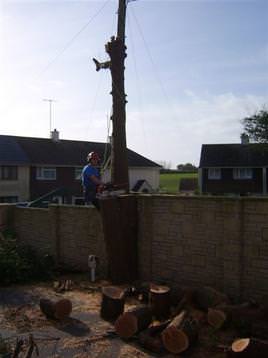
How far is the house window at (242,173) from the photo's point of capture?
4884cm

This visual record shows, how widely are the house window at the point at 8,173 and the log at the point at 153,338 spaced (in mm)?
34862

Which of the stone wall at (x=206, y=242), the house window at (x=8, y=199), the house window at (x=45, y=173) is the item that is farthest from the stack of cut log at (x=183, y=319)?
the house window at (x=45, y=173)

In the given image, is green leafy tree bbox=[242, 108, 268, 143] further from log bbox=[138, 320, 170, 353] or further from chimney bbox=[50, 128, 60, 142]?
log bbox=[138, 320, 170, 353]

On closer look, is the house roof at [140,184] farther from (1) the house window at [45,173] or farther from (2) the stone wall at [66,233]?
(2) the stone wall at [66,233]

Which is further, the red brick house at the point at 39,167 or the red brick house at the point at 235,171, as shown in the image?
the red brick house at the point at 235,171

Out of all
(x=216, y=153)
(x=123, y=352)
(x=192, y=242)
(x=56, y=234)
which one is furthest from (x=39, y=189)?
(x=123, y=352)

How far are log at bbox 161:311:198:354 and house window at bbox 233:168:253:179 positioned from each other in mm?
43202

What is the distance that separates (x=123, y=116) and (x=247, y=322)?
6.73m

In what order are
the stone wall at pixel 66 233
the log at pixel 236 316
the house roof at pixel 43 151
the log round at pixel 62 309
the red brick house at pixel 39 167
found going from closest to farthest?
the log at pixel 236 316 → the log round at pixel 62 309 → the stone wall at pixel 66 233 → the red brick house at pixel 39 167 → the house roof at pixel 43 151

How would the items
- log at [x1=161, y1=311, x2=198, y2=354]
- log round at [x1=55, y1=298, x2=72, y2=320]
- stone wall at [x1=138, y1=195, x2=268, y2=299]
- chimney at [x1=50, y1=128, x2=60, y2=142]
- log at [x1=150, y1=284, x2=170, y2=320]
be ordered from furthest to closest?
chimney at [x1=50, y1=128, x2=60, y2=142] → stone wall at [x1=138, y1=195, x2=268, y2=299] → log round at [x1=55, y1=298, x2=72, y2=320] → log at [x1=150, y1=284, x2=170, y2=320] → log at [x1=161, y1=311, x2=198, y2=354]

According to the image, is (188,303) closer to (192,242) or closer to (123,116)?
(192,242)

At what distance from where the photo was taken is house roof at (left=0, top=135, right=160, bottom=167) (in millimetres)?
41669

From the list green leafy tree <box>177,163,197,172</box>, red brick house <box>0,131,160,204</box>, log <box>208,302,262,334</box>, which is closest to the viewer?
log <box>208,302,262,334</box>

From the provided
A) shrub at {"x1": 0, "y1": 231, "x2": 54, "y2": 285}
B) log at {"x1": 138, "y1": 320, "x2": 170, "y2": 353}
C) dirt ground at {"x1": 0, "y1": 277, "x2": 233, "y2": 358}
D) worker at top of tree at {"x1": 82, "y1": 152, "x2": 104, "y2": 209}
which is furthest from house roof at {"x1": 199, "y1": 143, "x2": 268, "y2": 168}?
log at {"x1": 138, "y1": 320, "x2": 170, "y2": 353}
